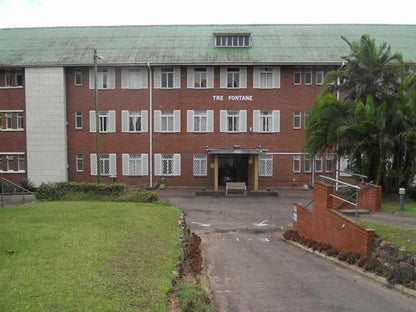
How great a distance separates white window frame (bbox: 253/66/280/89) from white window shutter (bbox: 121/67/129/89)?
9.58 metres

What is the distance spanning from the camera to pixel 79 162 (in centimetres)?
3038

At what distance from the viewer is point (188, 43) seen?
31375 mm

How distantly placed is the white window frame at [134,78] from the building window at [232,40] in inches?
248

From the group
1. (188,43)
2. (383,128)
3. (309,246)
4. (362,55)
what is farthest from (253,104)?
(309,246)

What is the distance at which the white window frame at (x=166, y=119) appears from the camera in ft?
97.2

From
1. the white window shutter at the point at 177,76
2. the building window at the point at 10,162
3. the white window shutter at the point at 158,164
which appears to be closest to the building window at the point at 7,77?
the building window at the point at 10,162

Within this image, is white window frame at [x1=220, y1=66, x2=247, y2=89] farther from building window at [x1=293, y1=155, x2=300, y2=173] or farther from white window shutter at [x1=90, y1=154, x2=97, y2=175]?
white window shutter at [x1=90, y1=154, x2=97, y2=175]

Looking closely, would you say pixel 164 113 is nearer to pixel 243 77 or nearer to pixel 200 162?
pixel 200 162

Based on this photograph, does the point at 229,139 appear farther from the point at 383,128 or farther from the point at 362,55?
the point at 383,128

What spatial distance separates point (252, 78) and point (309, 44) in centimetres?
561

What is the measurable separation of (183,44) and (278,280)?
26271mm

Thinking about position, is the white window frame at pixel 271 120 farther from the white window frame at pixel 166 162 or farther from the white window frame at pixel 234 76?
the white window frame at pixel 166 162

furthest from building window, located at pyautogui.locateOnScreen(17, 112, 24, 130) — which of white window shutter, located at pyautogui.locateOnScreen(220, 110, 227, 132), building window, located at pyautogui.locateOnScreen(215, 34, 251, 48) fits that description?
building window, located at pyautogui.locateOnScreen(215, 34, 251, 48)

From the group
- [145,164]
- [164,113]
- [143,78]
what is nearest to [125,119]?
[164,113]
